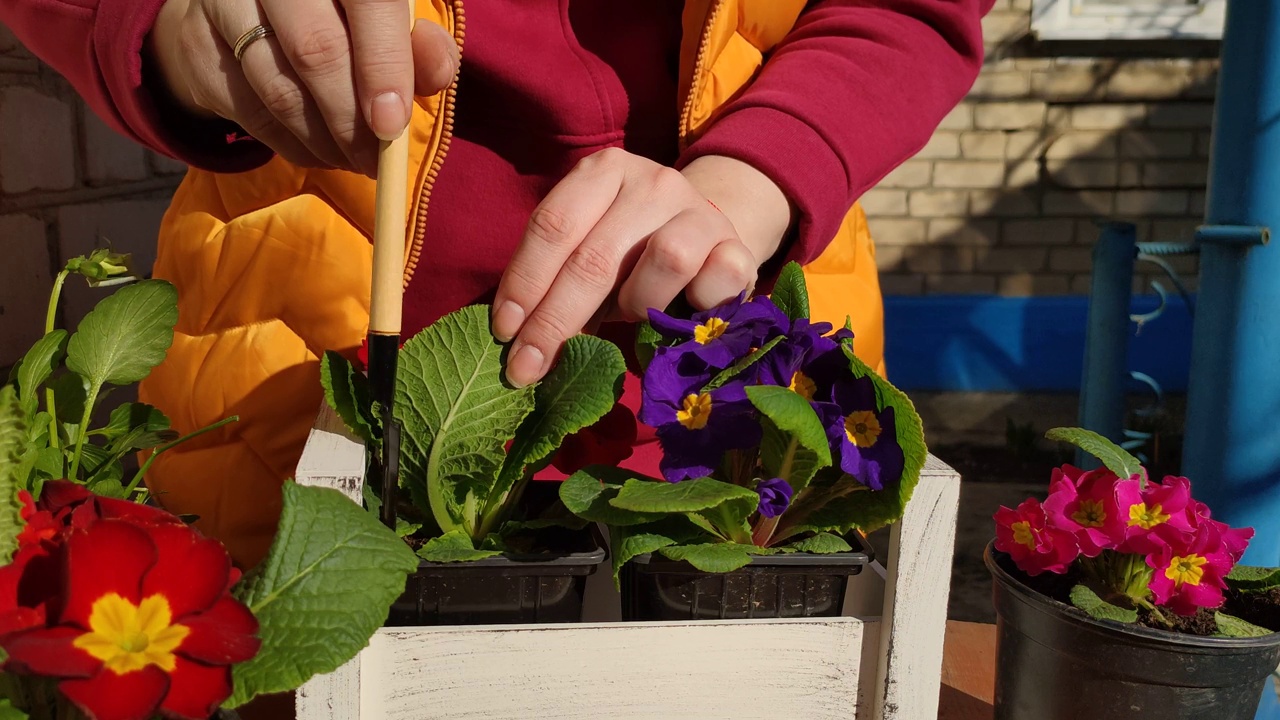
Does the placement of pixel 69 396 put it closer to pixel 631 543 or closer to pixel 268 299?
pixel 268 299

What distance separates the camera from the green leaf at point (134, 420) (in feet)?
2.36

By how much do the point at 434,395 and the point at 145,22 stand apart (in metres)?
0.35

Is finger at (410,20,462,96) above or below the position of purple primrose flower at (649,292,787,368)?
above

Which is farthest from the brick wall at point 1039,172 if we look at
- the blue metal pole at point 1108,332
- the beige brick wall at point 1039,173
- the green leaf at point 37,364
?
the green leaf at point 37,364

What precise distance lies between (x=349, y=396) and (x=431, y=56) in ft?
0.76

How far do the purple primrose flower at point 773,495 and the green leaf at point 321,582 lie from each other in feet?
0.72

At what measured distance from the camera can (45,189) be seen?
4.77 feet

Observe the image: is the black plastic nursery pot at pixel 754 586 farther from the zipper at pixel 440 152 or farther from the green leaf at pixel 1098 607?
the zipper at pixel 440 152

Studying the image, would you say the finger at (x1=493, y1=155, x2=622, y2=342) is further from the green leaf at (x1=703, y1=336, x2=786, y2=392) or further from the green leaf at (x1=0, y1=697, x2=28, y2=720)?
the green leaf at (x1=0, y1=697, x2=28, y2=720)

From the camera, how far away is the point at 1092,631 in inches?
27.9

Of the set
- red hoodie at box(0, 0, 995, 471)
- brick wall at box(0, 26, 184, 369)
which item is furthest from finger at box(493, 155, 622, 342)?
brick wall at box(0, 26, 184, 369)

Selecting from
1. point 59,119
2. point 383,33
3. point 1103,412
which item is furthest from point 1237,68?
point 59,119

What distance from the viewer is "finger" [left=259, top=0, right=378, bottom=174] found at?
2.01 feet

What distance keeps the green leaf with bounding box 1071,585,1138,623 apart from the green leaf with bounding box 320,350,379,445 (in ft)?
1.68
